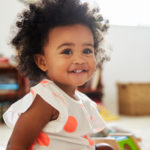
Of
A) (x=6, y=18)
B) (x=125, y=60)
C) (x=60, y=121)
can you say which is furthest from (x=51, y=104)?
(x=125, y=60)

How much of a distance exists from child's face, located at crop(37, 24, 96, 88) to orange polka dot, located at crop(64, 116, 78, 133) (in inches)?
3.7

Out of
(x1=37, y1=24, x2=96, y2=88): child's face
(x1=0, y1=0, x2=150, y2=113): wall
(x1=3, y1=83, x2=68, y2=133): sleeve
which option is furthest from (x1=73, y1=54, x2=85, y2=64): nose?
(x1=0, y1=0, x2=150, y2=113): wall

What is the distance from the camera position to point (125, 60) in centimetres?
315

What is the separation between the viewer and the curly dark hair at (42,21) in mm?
643

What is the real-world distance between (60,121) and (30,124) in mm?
73

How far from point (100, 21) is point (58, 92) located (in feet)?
0.90

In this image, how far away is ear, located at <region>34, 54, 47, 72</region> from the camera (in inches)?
26.7

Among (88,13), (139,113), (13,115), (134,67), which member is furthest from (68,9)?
(134,67)

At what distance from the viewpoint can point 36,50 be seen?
27.1 inches

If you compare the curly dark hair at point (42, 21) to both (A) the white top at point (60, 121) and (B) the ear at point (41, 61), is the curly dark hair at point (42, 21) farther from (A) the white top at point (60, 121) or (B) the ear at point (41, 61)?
(A) the white top at point (60, 121)

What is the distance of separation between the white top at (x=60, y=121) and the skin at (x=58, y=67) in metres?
Result: 0.02

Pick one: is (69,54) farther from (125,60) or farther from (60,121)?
(125,60)

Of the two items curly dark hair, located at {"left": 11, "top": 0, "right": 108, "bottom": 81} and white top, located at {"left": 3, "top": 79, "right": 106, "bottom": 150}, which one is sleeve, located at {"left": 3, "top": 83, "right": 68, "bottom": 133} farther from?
curly dark hair, located at {"left": 11, "top": 0, "right": 108, "bottom": 81}

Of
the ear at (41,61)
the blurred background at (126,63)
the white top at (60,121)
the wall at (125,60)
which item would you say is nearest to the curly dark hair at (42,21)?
the ear at (41,61)
